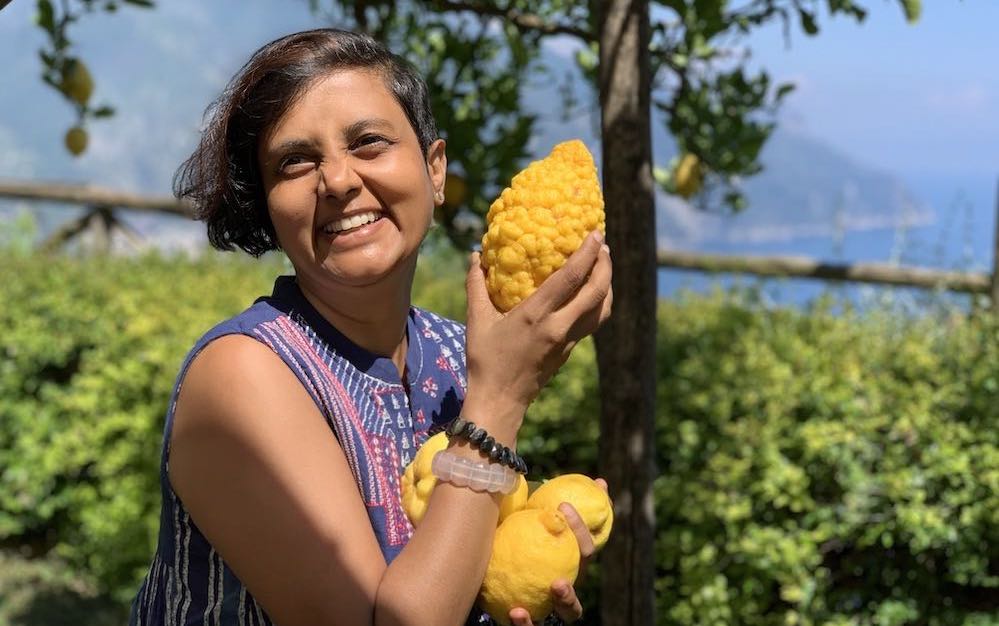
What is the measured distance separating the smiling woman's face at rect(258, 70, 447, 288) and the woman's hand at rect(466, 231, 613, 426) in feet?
0.76

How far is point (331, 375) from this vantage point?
1.57 meters

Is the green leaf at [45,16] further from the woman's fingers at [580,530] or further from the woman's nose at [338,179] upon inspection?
the woman's fingers at [580,530]

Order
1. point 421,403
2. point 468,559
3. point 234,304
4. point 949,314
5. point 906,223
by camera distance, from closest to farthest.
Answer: point 468,559
point 421,403
point 949,314
point 234,304
point 906,223

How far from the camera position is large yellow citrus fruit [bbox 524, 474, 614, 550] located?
147 centimetres

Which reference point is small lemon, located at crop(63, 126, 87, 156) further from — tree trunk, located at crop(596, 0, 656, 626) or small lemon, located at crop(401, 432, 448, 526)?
small lemon, located at crop(401, 432, 448, 526)

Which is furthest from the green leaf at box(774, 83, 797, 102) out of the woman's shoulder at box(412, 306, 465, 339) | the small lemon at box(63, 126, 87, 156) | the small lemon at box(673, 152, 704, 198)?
the small lemon at box(63, 126, 87, 156)

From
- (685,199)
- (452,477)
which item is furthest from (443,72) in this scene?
(452,477)

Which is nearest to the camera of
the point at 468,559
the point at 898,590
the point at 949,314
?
the point at 468,559

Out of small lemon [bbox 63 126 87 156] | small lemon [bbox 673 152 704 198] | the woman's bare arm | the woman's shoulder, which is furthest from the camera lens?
small lemon [bbox 63 126 87 156]

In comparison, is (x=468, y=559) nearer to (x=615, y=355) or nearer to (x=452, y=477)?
(x=452, y=477)

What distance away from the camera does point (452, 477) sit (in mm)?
1372

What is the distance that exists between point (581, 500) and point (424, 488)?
23 cm

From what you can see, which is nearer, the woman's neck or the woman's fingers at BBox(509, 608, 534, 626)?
the woman's fingers at BBox(509, 608, 534, 626)

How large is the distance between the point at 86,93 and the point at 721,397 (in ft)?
8.01
